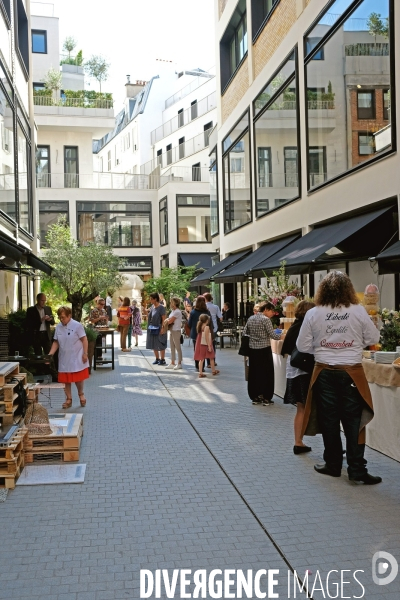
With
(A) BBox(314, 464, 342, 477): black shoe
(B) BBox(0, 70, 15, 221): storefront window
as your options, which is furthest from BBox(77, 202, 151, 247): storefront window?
(A) BBox(314, 464, 342, 477): black shoe

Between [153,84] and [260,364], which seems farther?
[153,84]

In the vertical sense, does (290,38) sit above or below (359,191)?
above

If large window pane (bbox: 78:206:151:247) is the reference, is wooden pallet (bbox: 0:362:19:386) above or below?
below

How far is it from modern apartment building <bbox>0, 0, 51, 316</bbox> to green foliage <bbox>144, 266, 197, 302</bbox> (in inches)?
578

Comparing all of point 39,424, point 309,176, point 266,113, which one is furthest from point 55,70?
point 39,424

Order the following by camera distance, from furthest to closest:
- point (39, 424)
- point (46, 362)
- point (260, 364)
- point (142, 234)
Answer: point (142, 234), point (46, 362), point (260, 364), point (39, 424)

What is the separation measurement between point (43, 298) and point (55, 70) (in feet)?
108

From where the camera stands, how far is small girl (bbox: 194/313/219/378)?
14.2 meters

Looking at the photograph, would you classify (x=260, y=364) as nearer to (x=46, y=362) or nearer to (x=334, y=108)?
(x=46, y=362)

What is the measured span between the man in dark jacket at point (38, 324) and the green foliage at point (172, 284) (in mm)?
22354

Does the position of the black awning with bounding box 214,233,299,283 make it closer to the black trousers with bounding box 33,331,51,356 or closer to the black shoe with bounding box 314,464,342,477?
the black trousers with bounding box 33,331,51,356

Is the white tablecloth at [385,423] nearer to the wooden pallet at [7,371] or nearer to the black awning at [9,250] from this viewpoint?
the wooden pallet at [7,371]

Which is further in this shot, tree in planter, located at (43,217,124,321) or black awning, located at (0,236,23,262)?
tree in planter, located at (43,217,124,321)

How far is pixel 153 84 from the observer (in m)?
56.2
